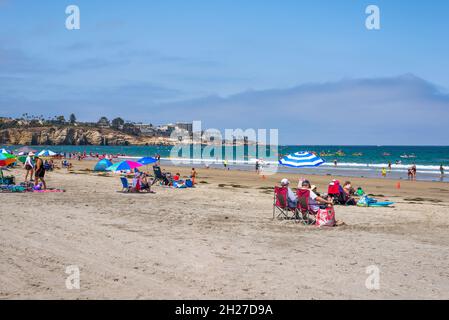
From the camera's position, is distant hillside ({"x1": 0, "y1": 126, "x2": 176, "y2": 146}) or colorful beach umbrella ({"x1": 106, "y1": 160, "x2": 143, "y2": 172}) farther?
distant hillside ({"x1": 0, "y1": 126, "x2": 176, "y2": 146})

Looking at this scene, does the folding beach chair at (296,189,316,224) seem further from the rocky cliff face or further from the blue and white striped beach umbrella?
the rocky cliff face

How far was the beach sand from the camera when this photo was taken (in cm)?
582

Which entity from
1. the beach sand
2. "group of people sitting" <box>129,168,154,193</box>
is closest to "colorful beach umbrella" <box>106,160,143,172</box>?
"group of people sitting" <box>129,168,154,193</box>

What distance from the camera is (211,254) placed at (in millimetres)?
7707

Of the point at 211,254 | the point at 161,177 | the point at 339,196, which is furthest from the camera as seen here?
the point at 161,177

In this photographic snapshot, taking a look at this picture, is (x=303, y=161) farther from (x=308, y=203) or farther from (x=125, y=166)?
(x=125, y=166)

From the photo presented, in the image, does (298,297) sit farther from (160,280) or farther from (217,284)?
(160,280)

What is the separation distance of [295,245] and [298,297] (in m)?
A: 3.17

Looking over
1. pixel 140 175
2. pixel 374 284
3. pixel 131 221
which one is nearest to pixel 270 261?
pixel 374 284

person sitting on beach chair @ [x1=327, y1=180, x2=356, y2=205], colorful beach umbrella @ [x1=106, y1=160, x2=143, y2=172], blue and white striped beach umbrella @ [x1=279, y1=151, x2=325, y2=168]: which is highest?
blue and white striped beach umbrella @ [x1=279, y1=151, x2=325, y2=168]

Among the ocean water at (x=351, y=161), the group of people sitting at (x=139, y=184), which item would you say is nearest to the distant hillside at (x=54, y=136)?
the ocean water at (x=351, y=161)

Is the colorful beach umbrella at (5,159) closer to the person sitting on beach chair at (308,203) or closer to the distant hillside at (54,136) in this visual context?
the person sitting on beach chair at (308,203)

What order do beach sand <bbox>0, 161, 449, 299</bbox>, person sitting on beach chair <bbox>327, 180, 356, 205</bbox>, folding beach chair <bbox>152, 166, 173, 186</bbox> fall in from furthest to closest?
folding beach chair <bbox>152, 166, 173, 186</bbox> < person sitting on beach chair <bbox>327, 180, 356, 205</bbox> < beach sand <bbox>0, 161, 449, 299</bbox>

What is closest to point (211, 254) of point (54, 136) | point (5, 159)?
point (5, 159)
